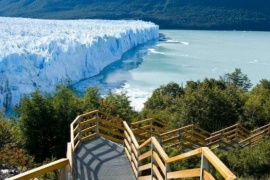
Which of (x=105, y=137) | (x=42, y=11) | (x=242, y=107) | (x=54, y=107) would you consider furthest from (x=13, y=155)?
(x=42, y=11)

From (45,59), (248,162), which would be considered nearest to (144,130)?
(248,162)

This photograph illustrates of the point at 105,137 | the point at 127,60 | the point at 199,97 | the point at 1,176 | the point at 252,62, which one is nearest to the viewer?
the point at 1,176

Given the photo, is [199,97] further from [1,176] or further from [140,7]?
[140,7]

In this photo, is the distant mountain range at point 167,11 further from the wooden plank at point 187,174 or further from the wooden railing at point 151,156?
the wooden plank at point 187,174

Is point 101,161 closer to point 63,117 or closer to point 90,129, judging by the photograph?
point 90,129

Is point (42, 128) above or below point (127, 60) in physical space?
above

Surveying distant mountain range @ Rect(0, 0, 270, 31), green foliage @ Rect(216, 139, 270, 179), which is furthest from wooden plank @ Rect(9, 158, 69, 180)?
distant mountain range @ Rect(0, 0, 270, 31)

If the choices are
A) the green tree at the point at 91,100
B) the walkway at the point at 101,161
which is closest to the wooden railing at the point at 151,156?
the walkway at the point at 101,161
